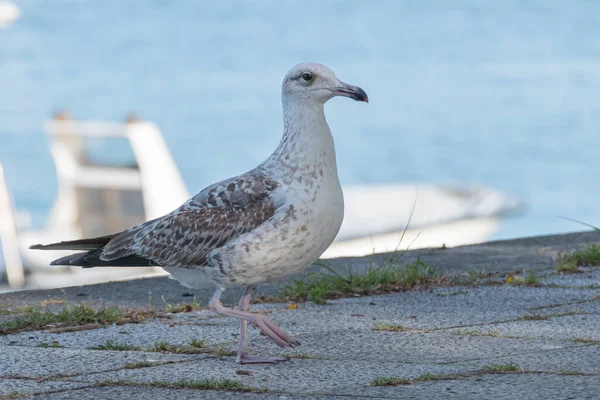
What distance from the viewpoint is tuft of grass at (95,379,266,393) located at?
13.8 ft

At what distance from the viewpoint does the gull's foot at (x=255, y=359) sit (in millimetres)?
4711

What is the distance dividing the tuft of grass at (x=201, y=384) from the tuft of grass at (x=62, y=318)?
1553 mm

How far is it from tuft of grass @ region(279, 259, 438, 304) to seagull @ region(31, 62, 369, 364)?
127cm

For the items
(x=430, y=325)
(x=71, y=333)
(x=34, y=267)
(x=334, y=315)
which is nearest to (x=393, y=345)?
(x=430, y=325)

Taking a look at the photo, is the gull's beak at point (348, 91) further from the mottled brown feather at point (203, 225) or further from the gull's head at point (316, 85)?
the mottled brown feather at point (203, 225)

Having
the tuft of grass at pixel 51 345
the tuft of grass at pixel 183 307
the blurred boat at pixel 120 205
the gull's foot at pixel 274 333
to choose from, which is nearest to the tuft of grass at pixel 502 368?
the gull's foot at pixel 274 333

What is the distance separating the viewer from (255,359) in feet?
15.5

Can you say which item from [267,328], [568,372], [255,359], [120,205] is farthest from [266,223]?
[120,205]

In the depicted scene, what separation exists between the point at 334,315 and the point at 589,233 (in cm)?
403

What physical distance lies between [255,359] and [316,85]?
146 centimetres

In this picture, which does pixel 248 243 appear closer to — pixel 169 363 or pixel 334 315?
pixel 169 363

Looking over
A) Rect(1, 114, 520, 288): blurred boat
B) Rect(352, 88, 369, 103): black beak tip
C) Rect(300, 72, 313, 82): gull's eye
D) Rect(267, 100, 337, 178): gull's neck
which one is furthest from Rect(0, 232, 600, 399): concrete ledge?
Rect(1, 114, 520, 288): blurred boat

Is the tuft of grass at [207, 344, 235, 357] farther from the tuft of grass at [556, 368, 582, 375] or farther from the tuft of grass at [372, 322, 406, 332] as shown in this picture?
the tuft of grass at [556, 368, 582, 375]

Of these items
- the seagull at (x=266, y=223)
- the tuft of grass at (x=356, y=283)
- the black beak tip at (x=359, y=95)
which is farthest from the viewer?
the tuft of grass at (x=356, y=283)
